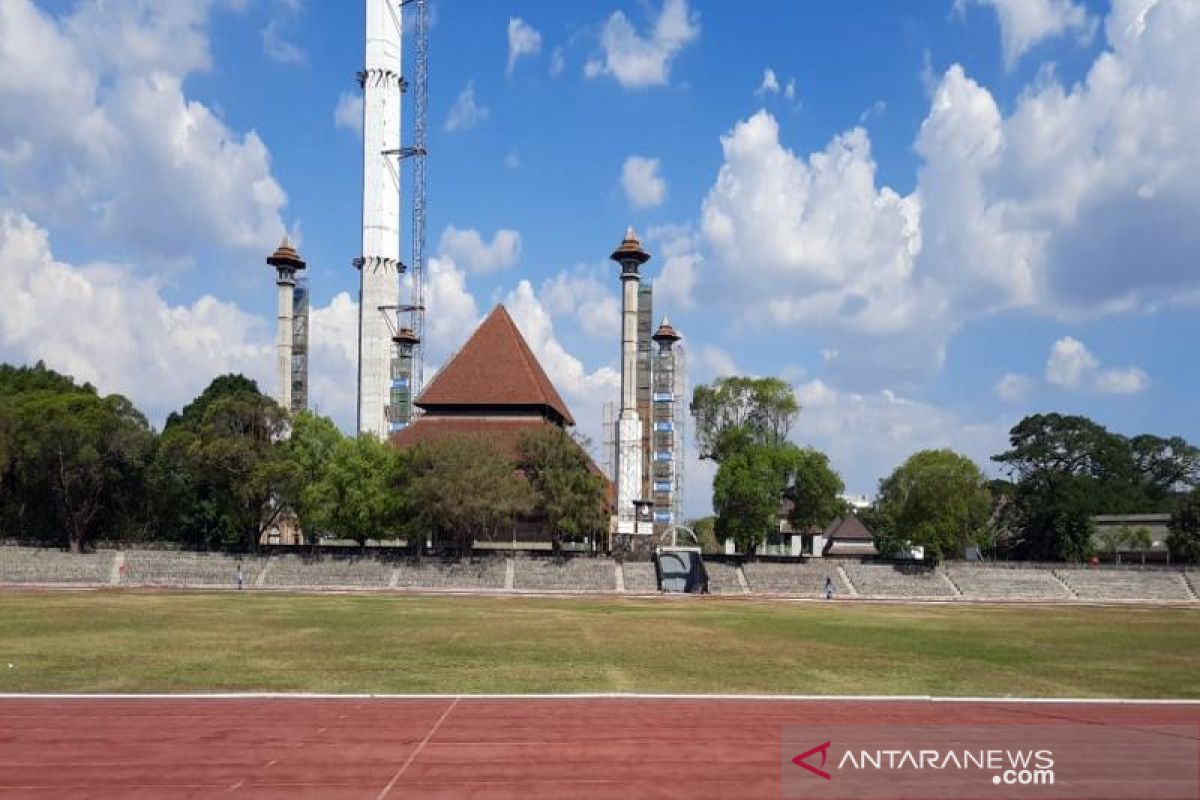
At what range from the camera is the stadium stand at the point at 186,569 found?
45.6 meters

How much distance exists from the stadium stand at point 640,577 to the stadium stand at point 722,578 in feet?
9.05

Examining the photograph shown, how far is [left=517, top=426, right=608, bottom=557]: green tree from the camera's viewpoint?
49.5 m

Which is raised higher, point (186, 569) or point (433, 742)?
point (433, 742)

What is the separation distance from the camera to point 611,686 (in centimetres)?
1519

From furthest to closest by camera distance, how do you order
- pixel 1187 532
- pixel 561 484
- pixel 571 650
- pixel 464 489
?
pixel 1187 532, pixel 561 484, pixel 464 489, pixel 571 650

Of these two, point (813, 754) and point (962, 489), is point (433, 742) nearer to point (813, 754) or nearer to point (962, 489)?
point (813, 754)

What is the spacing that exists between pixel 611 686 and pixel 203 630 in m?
13.1

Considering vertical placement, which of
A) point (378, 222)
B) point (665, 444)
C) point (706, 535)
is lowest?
point (706, 535)

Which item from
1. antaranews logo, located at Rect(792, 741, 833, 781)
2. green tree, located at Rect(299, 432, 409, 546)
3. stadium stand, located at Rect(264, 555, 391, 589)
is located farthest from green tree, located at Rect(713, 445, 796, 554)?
antaranews logo, located at Rect(792, 741, 833, 781)

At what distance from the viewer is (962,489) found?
5422 cm

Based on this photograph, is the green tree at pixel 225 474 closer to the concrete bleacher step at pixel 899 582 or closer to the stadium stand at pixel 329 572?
the stadium stand at pixel 329 572

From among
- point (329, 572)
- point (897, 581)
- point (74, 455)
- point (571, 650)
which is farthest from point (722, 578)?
point (74, 455)

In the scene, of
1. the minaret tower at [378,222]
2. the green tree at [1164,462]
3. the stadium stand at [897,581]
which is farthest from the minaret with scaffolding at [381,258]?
the green tree at [1164,462]

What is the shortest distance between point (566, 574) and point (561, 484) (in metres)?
4.65
